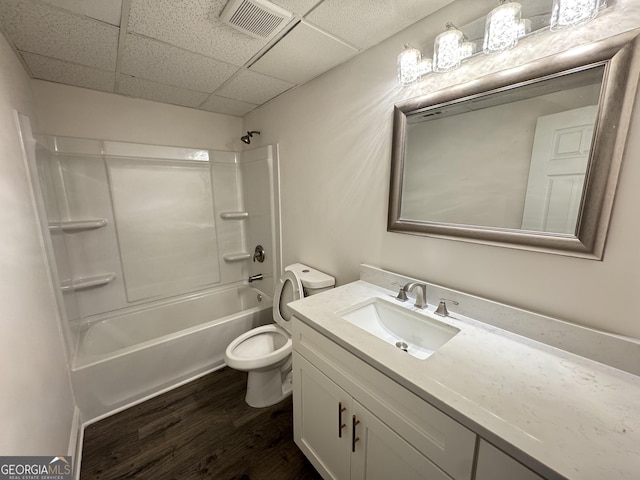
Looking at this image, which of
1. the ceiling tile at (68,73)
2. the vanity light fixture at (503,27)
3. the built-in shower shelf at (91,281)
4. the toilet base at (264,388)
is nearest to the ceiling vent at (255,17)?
the vanity light fixture at (503,27)

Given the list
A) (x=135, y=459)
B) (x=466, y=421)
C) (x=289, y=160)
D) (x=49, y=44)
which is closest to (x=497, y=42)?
(x=466, y=421)

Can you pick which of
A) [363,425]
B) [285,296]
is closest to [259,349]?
[285,296]

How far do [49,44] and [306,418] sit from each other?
91.2 inches

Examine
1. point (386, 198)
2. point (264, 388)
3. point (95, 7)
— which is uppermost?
point (95, 7)

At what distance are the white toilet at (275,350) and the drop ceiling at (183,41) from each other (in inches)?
53.1

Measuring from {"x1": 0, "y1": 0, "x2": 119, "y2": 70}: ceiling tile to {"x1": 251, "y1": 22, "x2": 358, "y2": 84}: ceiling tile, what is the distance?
2.46 feet

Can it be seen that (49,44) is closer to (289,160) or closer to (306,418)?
(289,160)

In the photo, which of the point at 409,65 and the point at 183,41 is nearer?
the point at 409,65

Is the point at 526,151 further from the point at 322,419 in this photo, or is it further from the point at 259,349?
the point at 259,349

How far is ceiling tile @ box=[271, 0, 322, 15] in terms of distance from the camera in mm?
1024

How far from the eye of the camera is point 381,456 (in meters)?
0.89

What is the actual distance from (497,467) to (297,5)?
1.66 metres

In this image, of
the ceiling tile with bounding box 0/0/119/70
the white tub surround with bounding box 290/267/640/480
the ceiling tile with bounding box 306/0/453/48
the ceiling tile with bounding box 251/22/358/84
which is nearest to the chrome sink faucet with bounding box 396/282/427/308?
the white tub surround with bounding box 290/267/640/480

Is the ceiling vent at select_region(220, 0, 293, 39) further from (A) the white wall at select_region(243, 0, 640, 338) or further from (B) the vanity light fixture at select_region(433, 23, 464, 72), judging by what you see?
(B) the vanity light fixture at select_region(433, 23, 464, 72)
